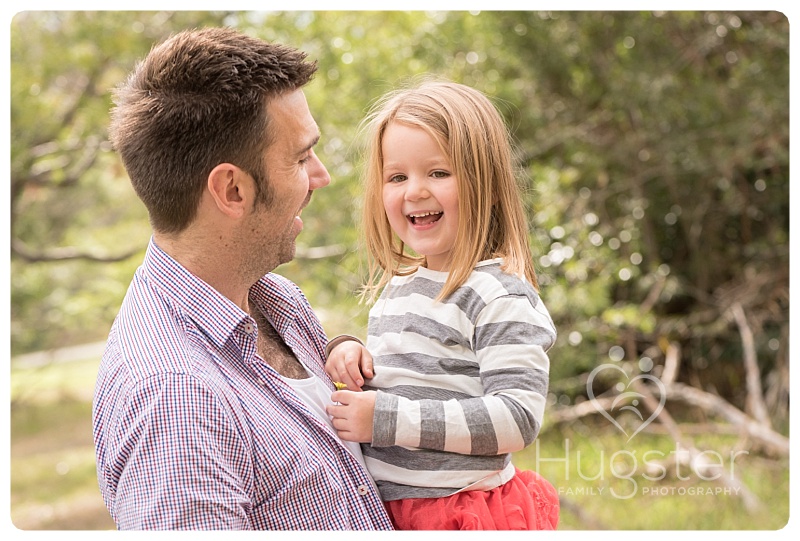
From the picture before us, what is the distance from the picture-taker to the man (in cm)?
139

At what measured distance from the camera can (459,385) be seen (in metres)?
1.78

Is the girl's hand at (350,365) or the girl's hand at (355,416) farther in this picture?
the girl's hand at (350,365)

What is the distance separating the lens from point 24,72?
5.37 metres

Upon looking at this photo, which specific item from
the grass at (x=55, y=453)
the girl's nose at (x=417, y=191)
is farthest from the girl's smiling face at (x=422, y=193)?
the grass at (x=55, y=453)

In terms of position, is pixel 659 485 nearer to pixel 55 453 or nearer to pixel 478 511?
pixel 478 511

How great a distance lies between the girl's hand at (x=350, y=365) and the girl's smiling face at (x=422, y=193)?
0.25m

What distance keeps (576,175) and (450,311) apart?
3831 mm

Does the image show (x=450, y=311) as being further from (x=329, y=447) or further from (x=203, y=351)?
(x=203, y=351)

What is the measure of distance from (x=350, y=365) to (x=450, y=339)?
228mm

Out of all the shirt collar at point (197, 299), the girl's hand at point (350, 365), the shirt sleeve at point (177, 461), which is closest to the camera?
the shirt sleeve at point (177, 461)

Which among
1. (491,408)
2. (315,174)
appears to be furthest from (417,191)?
(491,408)

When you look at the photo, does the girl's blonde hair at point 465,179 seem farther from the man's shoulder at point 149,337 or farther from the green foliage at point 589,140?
the green foliage at point 589,140

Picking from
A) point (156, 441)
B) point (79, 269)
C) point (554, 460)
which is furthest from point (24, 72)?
point (156, 441)

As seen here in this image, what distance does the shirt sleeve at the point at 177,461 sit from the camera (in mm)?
1345
